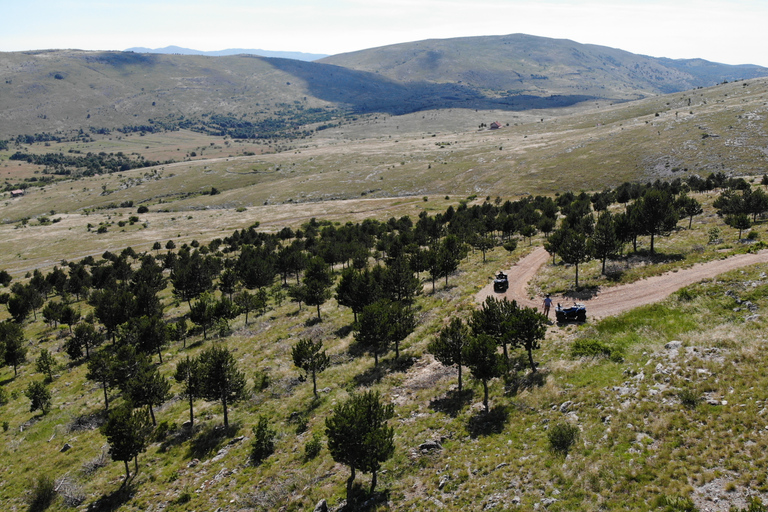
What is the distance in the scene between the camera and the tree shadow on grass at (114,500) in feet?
100

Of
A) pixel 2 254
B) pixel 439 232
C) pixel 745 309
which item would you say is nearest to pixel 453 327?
pixel 745 309

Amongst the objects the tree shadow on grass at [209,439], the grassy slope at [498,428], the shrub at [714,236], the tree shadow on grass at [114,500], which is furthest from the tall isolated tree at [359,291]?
the shrub at [714,236]

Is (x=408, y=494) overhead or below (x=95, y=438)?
overhead

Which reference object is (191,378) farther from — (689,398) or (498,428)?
(689,398)

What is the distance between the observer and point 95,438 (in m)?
40.5

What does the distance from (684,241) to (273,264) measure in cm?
8103

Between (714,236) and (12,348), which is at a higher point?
(714,236)

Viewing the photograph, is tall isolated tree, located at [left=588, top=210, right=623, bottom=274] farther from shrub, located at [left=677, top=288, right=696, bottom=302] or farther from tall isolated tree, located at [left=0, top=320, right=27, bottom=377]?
tall isolated tree, located at [left=0, top=320, right=27, bottom=377]

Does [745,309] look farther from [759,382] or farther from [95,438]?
[95,438]

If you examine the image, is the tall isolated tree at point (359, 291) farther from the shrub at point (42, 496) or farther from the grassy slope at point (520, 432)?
the shrub at point (42, 496)

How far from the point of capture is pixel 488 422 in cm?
3020

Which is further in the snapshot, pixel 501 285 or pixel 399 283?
pixel 399 283

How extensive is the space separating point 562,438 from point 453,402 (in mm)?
11175

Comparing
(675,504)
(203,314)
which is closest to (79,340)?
(203,314)
